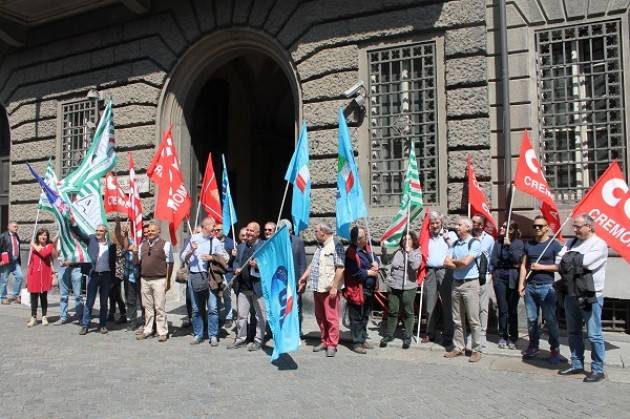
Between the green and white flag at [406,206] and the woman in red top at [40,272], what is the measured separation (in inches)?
218

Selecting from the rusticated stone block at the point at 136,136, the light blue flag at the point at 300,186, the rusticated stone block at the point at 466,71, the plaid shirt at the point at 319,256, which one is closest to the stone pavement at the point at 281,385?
the plaid shirt at the point at 319,256

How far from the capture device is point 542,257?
6492 mm

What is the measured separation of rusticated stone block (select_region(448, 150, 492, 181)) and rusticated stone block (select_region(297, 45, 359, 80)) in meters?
2.36

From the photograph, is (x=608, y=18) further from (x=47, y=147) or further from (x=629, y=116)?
(x=47, y=147)

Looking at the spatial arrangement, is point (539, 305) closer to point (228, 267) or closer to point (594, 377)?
point (594, 377)

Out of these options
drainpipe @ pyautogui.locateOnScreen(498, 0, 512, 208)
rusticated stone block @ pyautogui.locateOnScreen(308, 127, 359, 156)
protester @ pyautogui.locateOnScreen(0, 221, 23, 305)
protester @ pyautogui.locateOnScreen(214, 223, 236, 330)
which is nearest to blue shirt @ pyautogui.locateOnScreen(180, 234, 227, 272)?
protester @ pyautogui.locateOnScreen(214, 223, 236, 330)

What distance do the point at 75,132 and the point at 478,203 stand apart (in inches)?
364

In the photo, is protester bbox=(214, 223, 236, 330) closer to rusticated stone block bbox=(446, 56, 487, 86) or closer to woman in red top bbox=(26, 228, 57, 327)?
woman in red top bbox=(26, 228, 57, 327)

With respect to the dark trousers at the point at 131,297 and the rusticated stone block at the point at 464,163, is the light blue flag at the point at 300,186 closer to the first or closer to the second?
the rusticated stone block at the point at 464,163

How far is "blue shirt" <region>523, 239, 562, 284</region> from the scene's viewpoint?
641cm

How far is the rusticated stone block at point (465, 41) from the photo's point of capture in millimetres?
8461

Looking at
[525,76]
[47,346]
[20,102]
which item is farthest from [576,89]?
[20,102]

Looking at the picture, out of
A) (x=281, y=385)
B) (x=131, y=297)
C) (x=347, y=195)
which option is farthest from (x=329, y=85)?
(x=281, y=385)

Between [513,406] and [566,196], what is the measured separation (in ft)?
15.1
